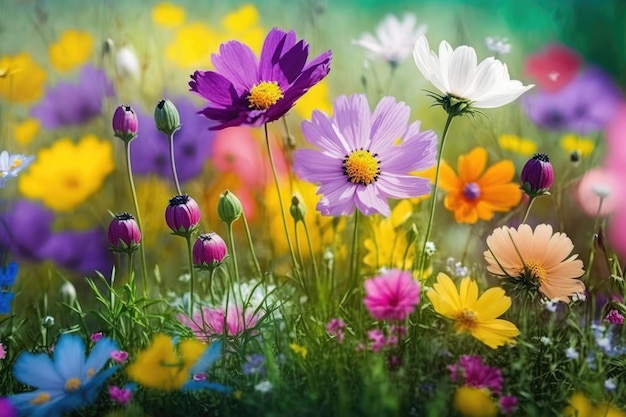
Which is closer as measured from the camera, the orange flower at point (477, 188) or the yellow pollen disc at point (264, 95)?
the yellow pollen disc at point (264, 95)

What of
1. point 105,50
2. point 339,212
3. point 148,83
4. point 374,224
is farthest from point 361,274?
point 148,83

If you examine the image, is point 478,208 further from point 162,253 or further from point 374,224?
point 162,253

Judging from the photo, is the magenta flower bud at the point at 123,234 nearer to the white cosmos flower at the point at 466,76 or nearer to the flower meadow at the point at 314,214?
the flower meadow at the point at 314,214

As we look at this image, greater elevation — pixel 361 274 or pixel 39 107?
pixel 39 107

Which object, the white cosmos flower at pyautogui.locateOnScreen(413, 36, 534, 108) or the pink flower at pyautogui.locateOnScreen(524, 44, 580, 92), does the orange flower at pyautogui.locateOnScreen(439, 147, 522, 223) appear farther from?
the pink flower at pyautogui.locateOnScreen(524, 44, 580, 92)

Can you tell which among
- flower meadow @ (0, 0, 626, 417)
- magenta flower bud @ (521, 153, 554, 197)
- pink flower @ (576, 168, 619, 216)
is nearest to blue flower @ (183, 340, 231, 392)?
flower meadow @ (0, 0, 626, 417)

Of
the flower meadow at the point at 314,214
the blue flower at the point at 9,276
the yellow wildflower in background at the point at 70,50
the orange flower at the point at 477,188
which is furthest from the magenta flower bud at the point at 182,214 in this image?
the yellow wildflower in background at the point at 70,50

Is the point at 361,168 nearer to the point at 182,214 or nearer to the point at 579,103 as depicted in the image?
the point at 182,214
